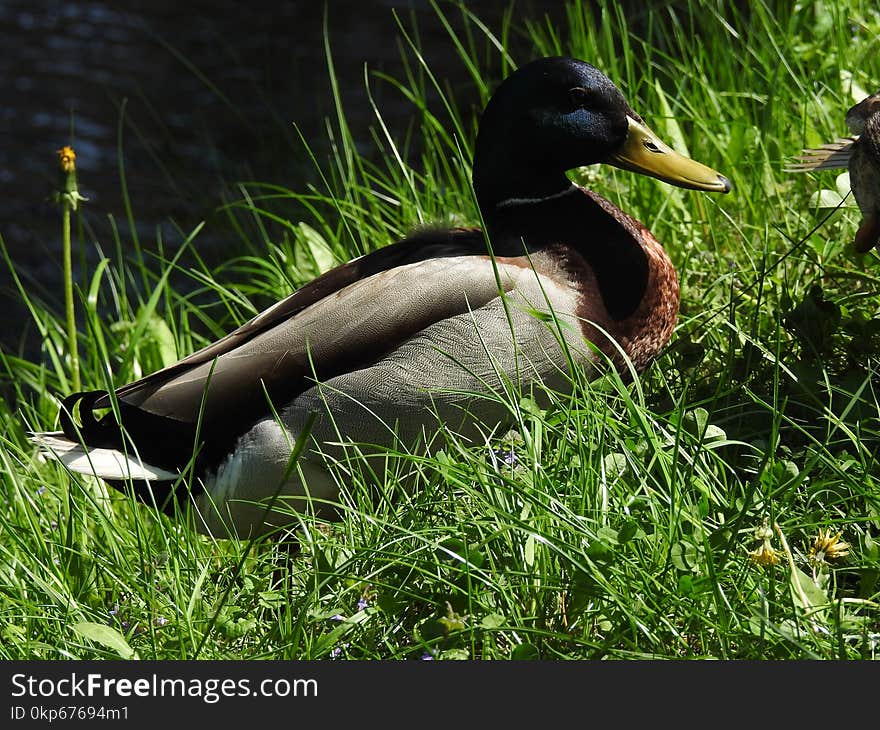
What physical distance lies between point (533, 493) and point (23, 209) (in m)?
4.85

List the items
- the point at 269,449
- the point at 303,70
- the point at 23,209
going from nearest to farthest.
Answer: the point at 269,449, the point at 23,209, the point at 303,70

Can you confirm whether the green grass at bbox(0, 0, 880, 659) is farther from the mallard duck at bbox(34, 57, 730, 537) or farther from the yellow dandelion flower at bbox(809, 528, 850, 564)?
the mallard duck at bbox(34, 57, 730, 537)

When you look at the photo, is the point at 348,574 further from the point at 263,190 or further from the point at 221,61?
the point at 221,61

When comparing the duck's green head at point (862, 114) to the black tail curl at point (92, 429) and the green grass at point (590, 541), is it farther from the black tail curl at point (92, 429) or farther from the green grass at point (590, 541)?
the black tail curl at point (92, 429)

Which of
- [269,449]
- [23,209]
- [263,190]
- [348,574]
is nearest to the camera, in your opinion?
[348,574]

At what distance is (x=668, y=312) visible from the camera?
324cm

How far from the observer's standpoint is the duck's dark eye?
327cm

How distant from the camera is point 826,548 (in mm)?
2391

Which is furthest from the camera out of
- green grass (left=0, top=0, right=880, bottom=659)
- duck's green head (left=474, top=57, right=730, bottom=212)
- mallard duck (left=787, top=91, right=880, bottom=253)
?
duck's green head (left=474, top=57, right=730, bottom=212)

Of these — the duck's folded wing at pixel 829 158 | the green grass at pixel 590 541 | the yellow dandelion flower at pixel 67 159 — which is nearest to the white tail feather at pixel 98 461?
the green grass at pixel 590 541

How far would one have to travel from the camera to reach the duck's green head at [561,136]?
3283mm

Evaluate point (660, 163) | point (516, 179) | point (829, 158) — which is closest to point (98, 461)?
point (516, 179)

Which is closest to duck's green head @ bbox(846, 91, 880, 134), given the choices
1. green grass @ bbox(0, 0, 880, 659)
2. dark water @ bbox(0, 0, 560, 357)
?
green grass @ bbox(0, 0, 880, 659)

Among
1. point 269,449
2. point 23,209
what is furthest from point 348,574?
point 23,209
